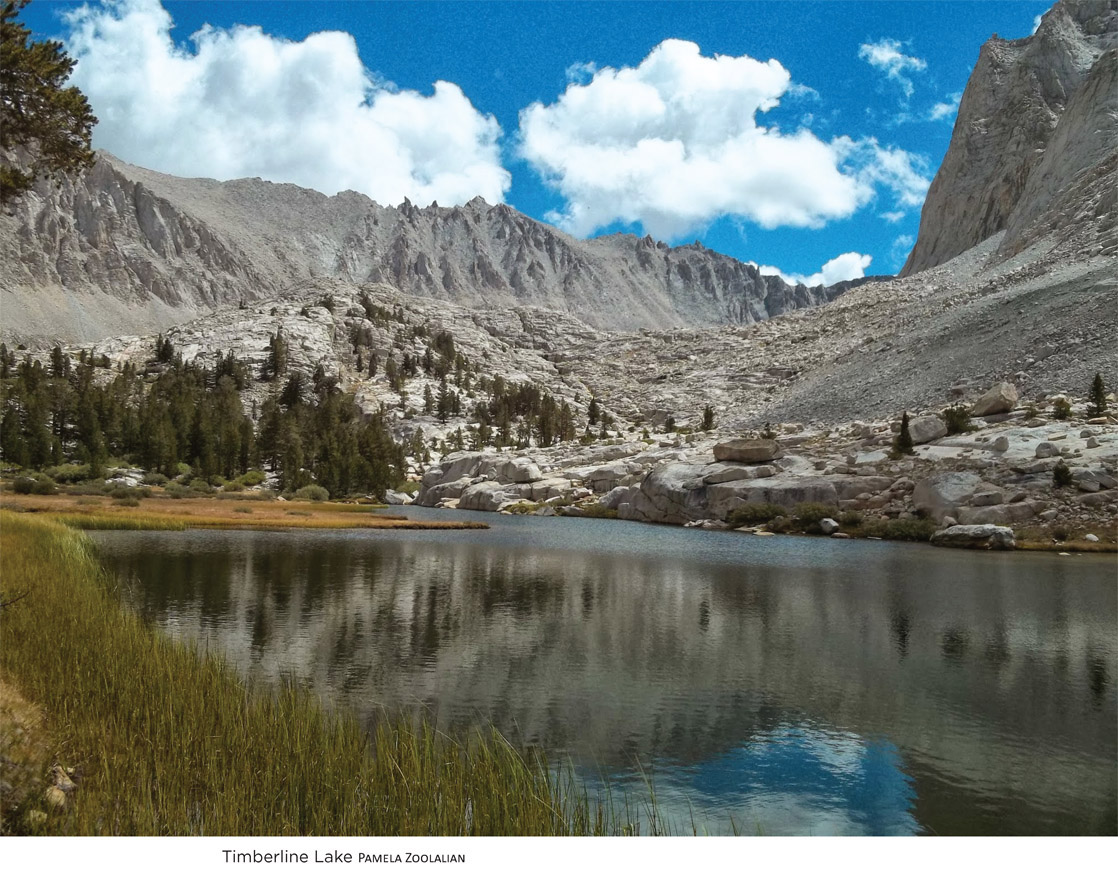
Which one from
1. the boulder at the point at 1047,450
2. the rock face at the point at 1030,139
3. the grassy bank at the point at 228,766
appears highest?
the rock face at the point at 1030,139

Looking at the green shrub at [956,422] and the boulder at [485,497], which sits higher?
the green shrub at [956,422]

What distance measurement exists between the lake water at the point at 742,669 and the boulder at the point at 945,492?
14.9 m

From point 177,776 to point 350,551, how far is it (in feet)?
102

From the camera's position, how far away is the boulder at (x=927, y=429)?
56.5 meters

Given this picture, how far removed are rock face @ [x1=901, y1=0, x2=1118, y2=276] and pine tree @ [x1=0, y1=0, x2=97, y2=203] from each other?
124 metres

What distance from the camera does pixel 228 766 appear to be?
7.43 meters

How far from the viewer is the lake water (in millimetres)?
8961

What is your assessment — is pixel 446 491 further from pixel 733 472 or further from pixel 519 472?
pixel 733 472

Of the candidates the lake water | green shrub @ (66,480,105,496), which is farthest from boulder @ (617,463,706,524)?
green shrub @ (66,480,105,496)

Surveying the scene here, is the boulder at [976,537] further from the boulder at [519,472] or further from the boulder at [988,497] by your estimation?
the boulder at [519,472]

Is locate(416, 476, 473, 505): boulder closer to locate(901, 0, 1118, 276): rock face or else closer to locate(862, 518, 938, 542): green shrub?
locate(862, 518, 938, 542): green shrub

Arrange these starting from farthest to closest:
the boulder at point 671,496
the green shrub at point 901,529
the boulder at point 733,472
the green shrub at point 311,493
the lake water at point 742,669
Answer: the green shrub at point 311,493 < the boulder at point 671,496 < the boulder at point 733,472 < the green shrub at point 901,529 < the lake water at point 742,669

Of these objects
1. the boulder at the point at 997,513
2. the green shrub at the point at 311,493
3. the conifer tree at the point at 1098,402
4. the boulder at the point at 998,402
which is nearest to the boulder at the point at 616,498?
the boulder at the point at 998,402
